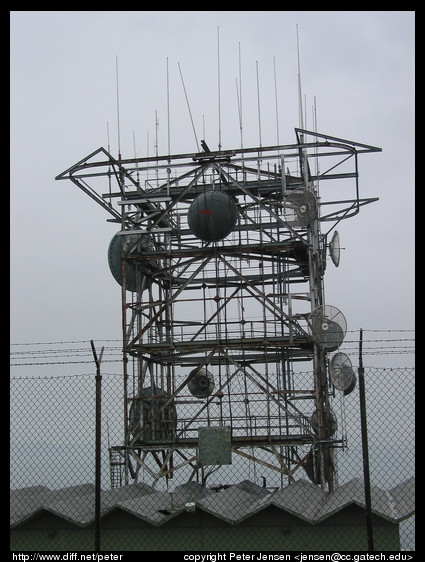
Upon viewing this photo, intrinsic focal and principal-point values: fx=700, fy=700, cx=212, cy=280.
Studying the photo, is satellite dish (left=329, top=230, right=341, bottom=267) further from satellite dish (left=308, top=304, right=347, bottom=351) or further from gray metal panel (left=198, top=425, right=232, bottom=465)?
gray metal panel (left=198, top=425, right=232, bottom=465)

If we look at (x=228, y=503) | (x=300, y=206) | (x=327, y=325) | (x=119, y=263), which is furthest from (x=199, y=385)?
(x=228, y=503)

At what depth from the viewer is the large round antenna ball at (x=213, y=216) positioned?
23719 mm

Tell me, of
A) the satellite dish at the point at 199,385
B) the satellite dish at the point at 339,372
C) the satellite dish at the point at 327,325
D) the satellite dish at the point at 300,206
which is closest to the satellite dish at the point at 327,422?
the satellite dish at the point at 339,372

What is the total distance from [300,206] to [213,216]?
294cm

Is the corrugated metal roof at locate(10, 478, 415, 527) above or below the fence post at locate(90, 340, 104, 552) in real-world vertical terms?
below

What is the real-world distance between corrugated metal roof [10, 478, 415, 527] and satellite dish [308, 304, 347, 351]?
8.24m

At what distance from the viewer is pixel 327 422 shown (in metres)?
24.8

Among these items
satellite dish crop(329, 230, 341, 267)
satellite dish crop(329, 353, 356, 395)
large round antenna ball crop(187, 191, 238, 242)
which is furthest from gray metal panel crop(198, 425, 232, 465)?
satellite dish crop(329, 230, 341, 267)

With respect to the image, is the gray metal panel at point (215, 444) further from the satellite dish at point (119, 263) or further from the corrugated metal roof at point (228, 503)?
the satellite dish at point (119, 263)

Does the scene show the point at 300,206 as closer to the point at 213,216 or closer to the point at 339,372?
the point at 213,216

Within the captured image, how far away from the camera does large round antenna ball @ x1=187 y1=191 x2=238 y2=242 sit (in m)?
23.7

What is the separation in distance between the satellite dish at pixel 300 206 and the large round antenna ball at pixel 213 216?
1958 millimetres
